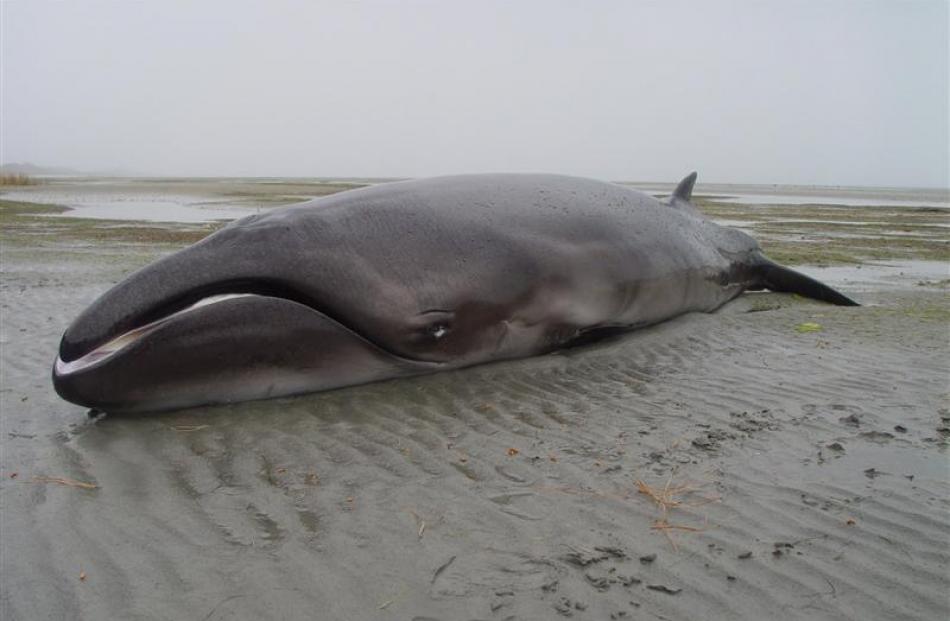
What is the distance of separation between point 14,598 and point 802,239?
63.6 feet

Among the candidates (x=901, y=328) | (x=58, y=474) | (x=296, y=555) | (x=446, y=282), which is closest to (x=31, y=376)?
(x=58, y=474)

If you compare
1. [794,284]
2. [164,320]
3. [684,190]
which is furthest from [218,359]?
[794,284]

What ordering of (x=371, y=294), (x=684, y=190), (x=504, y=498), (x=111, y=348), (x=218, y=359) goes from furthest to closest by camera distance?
(x=684, y=190) < (x=371, y=294) < (x=218, y=359) < (x=111, y=348) < (x=504, y=498)

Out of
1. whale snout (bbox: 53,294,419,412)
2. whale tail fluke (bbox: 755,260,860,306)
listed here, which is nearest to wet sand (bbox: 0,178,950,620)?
whale snout (bbox: 53,294,419,412)

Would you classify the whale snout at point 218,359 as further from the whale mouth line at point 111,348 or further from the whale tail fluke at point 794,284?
the whale tail fluke at point 794,284

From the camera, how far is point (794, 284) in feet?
30.1

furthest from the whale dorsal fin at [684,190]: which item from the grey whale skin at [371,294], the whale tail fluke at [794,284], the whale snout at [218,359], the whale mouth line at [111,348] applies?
the whale mouth line at [111,348]

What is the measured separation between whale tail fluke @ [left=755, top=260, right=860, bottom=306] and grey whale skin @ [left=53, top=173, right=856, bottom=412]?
279 centimetres

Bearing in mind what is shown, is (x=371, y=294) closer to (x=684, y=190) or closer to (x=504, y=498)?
(x=504, y=498)

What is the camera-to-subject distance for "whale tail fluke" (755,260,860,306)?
8.85 m

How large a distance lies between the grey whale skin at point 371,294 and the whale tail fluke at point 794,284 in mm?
2791

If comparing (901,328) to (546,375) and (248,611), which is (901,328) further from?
(248,611)

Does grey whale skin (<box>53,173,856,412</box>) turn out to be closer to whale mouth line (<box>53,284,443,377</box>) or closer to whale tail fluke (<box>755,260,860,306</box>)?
whale mouth line (<box>53,284,443,377</box>)

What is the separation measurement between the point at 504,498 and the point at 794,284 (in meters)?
7.15
